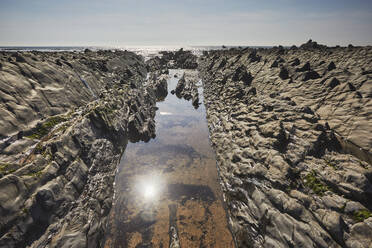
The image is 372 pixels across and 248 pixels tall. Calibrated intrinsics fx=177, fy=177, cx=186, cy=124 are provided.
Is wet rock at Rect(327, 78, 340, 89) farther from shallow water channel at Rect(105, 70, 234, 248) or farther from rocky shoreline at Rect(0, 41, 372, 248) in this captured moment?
shallow water channel at Rect(105, 70, 234, 248)

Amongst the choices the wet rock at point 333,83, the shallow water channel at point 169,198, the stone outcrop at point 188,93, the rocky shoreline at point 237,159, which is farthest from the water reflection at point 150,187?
the stone outcrop at point 188,93

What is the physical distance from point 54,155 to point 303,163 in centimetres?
1688

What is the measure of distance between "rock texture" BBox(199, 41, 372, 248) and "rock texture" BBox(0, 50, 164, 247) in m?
9.79

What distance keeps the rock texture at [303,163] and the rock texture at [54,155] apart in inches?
385

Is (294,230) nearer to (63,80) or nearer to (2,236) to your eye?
(2,236)

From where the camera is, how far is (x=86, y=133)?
15266 millimetres

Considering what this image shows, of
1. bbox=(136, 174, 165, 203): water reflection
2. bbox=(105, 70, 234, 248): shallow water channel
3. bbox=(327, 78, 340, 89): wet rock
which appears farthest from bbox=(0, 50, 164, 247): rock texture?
bbox=(327, 78, 340, 89): wet rock

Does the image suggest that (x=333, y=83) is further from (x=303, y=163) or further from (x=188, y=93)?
(x=188, y=93)

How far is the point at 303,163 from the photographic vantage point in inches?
484

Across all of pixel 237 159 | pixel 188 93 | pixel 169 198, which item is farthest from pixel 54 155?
pixel 188 93

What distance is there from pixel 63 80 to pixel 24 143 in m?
11.4

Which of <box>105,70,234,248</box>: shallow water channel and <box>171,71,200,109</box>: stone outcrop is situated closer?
<box>105,70,234,248</box>: shallow water channel

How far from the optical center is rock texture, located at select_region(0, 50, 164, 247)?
8836 mm

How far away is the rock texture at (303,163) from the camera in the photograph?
8961 mm
